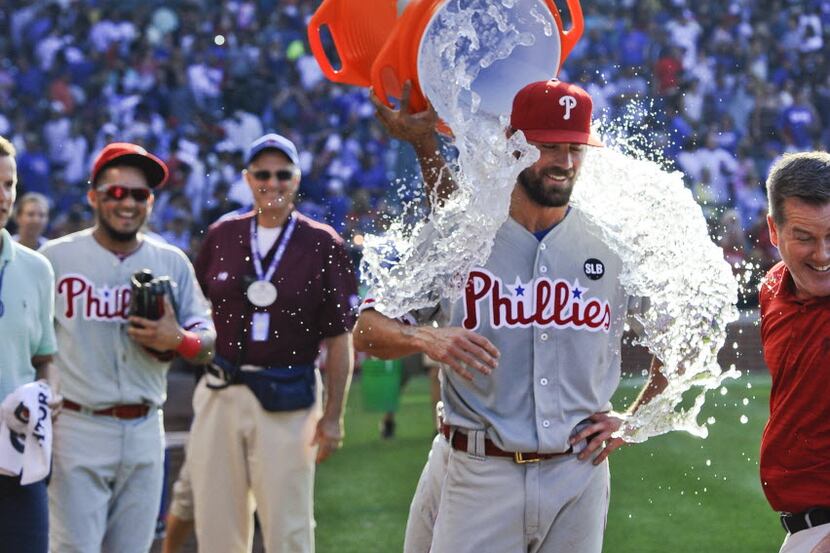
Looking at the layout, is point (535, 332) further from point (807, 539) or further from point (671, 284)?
point (807, 539)

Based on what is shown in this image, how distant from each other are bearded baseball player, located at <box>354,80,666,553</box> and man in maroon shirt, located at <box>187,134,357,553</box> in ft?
7.71

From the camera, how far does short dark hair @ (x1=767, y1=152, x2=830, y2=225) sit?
13.3 feet

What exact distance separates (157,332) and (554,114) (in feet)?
8.75

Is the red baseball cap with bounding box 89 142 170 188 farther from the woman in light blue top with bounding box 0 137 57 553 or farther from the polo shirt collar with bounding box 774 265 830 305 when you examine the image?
the polo shirt collar with bounding box 774 265 830 305

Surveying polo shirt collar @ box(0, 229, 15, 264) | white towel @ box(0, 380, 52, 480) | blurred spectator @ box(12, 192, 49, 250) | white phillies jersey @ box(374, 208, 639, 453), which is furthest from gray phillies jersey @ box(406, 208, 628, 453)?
blurred spectator @ box(12, 192, 49, 250)

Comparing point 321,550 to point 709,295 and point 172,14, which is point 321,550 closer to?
point 709,295

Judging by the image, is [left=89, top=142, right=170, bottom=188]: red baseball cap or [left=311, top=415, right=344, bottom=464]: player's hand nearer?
[left=89, top=142, right=170, bottom=188]: red baseball cap

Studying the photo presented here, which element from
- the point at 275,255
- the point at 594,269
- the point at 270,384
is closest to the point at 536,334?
the point at 594,269

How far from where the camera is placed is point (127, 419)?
646cm

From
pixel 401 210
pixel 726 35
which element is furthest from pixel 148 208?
pixel 726 35

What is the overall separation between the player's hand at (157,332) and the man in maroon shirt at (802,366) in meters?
3.08

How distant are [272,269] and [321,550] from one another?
217 cm

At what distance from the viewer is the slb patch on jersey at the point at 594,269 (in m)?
4.63

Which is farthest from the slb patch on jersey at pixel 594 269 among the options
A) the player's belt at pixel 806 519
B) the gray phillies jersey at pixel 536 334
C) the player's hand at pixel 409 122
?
the player's belt at pixel 806 519
